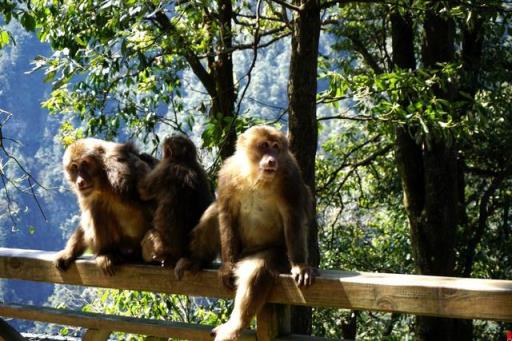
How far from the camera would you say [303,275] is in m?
2.79

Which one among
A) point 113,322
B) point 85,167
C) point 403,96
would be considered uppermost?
point 403,96

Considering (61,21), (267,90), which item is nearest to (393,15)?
(61,21)

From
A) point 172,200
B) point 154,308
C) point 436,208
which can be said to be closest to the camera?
point 172,200

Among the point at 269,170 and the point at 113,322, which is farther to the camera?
the point at 269,170

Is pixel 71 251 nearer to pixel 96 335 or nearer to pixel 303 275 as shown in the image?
pixel 96 335

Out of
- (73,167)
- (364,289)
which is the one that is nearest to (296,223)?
(364,289)

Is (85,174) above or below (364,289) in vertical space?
above

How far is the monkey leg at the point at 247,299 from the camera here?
2.83 m

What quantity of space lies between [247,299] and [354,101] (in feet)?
14.8

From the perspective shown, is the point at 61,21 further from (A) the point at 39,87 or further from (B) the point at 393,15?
(A) the point at 39,87

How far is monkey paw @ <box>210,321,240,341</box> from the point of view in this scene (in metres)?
2.82

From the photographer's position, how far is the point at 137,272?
127 inches

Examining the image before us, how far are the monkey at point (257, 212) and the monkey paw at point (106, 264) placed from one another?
0.36m

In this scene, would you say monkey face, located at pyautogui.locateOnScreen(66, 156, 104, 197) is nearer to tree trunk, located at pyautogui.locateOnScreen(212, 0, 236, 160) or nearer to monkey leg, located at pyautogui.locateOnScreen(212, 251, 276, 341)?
monkey leg, located at pyautogui.locateOnScreen(212, 251, 276, 341)
